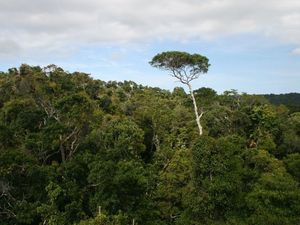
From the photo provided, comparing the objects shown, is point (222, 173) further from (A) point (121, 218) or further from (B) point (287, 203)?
(A) point (121, 218)

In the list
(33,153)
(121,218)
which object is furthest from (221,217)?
(33,153)

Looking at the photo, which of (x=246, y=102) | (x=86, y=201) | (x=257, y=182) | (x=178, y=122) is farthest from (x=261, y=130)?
(x=86, y=201)

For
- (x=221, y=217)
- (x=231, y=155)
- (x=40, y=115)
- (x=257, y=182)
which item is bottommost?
(x=221, y=217)

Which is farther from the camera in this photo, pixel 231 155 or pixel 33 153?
pixel 33 153

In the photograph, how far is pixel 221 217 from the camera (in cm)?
1864

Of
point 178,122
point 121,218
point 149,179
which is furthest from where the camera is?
point 178,122

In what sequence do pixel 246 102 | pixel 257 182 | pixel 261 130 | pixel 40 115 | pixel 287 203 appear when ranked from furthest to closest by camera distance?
pixel 246 102 → pixel 261 130 → pixel 40 115 → pixel 257 182 → pixel 287 203

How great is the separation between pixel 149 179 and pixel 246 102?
19.0m

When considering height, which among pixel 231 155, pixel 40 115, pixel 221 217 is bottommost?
pixel 221 217

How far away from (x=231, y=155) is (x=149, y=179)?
4357 mm

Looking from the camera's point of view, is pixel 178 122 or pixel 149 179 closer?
pixel 149 179

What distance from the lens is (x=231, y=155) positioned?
19.2m

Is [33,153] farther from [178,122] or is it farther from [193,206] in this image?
[178,122]

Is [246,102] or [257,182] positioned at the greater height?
[246,102]
